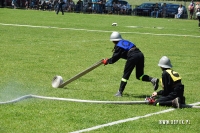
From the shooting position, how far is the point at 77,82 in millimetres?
14344

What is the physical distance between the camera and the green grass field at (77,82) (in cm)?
946

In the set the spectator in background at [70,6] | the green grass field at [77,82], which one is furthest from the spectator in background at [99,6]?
the green grass field at [77,82]

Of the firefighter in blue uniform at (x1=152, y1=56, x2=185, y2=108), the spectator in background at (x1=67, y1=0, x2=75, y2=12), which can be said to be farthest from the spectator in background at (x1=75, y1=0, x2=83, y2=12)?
the firefighter in blue uniform at (x1=152, y1=56, x2=185, y2=108)

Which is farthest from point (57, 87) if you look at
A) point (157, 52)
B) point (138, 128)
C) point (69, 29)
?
point (69, 29)

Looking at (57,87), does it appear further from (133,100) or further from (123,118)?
(123,118)

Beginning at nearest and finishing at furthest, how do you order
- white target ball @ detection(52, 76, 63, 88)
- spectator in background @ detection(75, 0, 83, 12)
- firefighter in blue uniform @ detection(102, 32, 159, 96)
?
1. firefighter in blue uniform @ detection(102, 32, 159, 96)
2. white target ball @ detection(52, 76, 63, 88)
3. spectator in background @ detection(75, 0, 83, 12)

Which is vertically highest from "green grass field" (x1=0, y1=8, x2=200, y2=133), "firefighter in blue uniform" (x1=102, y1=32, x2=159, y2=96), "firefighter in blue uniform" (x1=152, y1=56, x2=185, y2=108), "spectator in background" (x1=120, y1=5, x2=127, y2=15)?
"firefighter in blue uniform" (x1=102, y1=32, x2=159, y2=96)

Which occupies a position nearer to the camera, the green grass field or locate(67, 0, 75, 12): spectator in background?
the green grass field

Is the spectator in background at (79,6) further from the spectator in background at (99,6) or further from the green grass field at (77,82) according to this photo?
the green grass field at (77,82)

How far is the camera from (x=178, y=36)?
103 feet

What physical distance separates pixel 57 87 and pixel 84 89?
2.16ft

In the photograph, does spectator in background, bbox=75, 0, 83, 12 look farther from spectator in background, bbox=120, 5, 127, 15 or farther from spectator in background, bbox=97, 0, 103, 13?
spectator in background, bbox=120, 5, 127, 15

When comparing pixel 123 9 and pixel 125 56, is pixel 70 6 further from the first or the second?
pixel 125 56

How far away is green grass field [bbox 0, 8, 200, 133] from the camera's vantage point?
31.0 ft
